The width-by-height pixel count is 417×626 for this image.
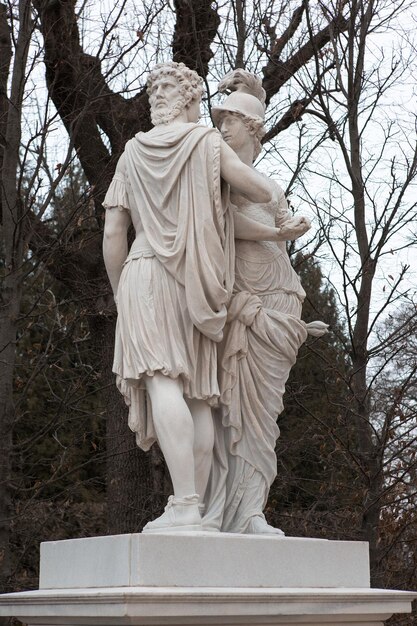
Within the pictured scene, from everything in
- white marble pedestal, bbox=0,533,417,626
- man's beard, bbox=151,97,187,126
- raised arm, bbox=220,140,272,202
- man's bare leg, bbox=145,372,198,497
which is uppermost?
man's beard, bbox=151,97,187,126

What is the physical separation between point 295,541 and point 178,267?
1388mm

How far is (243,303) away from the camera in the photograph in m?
6.33

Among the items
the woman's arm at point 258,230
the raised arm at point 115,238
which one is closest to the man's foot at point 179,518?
the raised arm at point 115,238

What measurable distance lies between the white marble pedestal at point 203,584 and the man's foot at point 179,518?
168 millimetres

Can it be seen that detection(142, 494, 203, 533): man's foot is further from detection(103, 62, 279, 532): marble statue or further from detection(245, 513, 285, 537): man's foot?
detection(245, 513, 285, 537): man's foot

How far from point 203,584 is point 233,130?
7.96 feet

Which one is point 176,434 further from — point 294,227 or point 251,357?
point 294,227

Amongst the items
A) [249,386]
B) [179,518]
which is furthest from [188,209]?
[179,518]

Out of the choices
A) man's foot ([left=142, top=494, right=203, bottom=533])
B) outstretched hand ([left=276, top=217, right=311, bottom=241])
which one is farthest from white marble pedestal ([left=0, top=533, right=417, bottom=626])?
outstretched hand ([left=276, top=217, right=311, bottom=241])

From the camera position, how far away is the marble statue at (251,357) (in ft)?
20.5

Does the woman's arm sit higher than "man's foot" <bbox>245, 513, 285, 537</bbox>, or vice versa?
the woman's arm

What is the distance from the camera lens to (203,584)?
5.42m

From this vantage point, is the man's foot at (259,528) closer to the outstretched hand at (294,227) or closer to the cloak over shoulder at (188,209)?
the cloak over shoulder at (188,209)

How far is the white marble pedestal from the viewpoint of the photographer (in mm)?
5191
